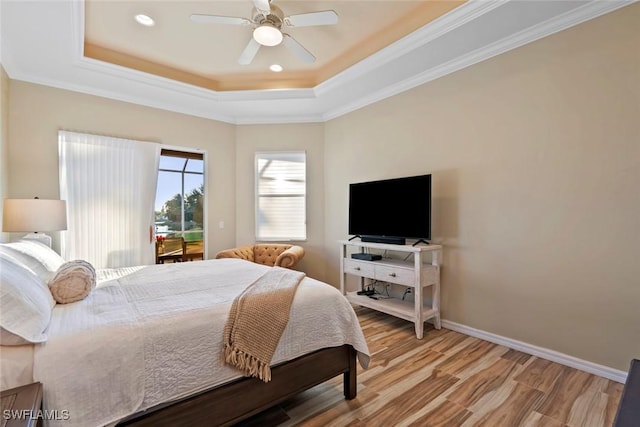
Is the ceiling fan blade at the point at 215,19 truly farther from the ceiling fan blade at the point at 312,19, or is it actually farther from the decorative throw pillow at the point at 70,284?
the decorative throw pillow at the point at 70,284

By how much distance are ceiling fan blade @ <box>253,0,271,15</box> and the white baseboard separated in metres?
3.42

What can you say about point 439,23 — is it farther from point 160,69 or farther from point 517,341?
point 160,69

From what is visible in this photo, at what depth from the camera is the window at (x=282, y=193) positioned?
4.98 m

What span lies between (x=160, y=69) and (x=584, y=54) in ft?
14.3

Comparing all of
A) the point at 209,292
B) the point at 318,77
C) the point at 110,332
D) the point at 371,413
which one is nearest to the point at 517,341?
the point at 371,413

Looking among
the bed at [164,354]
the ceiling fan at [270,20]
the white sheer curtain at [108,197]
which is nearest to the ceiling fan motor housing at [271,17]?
the ceiling fan at [270,20]

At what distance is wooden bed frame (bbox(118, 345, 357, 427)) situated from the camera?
1.38 m

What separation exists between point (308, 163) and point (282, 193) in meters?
0.66

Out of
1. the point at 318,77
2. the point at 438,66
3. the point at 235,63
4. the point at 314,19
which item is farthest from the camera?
the point at 318,77

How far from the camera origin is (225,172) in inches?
191

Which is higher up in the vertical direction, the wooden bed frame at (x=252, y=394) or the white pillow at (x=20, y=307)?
the white pillow at (x=20, y=307)

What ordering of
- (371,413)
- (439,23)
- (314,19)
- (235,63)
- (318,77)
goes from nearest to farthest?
(371,413), (314,19), (439,23), (235,63), (318,77)

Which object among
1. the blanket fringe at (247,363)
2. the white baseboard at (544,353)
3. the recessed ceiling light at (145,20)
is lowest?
the white baseboard at (544,353)

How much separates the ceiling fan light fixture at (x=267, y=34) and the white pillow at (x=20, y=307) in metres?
2.25
